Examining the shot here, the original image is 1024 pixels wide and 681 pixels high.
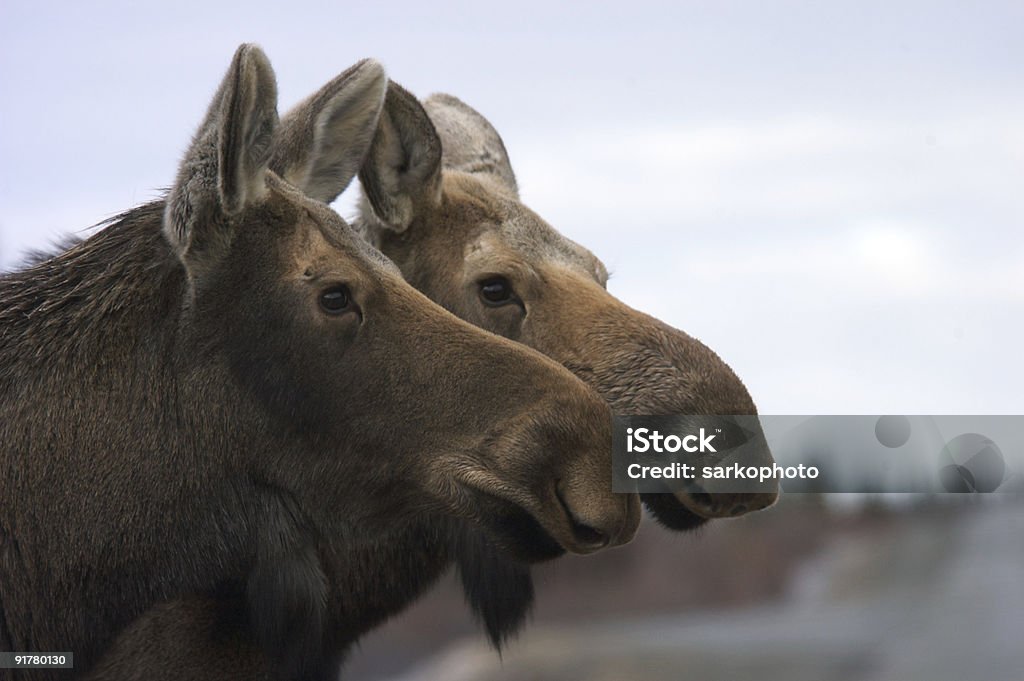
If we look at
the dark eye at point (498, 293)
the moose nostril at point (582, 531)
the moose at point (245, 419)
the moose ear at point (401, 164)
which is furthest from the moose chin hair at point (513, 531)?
the moose ear at point (401, 164)

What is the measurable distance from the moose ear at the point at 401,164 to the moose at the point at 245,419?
177cm

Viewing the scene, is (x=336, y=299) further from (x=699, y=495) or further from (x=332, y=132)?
(x=699, y=495)

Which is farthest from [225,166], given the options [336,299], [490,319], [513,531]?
[490,319]

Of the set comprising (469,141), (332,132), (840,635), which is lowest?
(840,635)

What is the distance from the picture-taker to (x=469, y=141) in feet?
31.6

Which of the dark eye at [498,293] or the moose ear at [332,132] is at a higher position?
the moose ear at [332,132]

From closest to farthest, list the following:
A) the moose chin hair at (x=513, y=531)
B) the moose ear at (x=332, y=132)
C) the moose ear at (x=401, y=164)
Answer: the moose chin hair at (x=513, y=531)
the moose ear at (x=332, y=132)
the moose ear at (x=401, y=164)

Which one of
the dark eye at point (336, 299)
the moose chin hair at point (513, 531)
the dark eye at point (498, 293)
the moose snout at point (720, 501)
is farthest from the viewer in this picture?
the dark eye at point (498, 293)

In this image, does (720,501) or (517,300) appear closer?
(720,501)

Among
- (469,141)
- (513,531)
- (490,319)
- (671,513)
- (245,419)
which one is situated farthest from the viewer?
(469,141)

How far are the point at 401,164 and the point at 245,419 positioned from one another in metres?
2.49

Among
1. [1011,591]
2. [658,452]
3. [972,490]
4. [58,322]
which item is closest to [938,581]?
[1011,591]

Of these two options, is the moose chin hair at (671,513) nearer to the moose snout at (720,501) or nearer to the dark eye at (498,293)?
the moose snout at (720,501)

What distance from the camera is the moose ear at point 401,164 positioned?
329 inches
